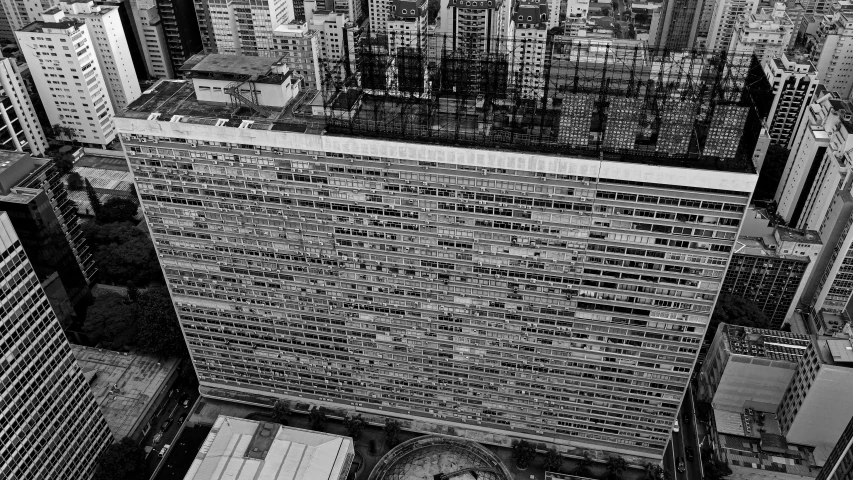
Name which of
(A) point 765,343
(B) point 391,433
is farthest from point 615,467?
(B) point 391,433

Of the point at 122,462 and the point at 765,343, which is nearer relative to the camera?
the point at 122,462

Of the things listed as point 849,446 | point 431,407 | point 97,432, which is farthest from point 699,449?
point 97,432

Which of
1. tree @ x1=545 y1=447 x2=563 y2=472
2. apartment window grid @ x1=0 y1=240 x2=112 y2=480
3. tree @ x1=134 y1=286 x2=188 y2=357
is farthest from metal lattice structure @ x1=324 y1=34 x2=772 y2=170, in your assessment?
tree @ x1=134 y1=286 x2=188 y2=357

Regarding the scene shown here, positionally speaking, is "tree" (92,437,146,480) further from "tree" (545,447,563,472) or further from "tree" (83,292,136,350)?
"tree" (545,447,563,472)

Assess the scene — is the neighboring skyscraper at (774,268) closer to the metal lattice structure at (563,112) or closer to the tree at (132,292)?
the metal lattice structure at (563,112)

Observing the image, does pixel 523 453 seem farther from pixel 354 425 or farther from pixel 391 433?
pixel 354 425

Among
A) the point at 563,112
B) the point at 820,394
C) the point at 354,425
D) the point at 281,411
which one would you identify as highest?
Answer: the point at 563,112

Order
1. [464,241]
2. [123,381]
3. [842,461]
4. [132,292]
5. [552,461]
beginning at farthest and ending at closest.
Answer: [132,292] < [123,381] < [552,461] < [464,241] < [842,461]
